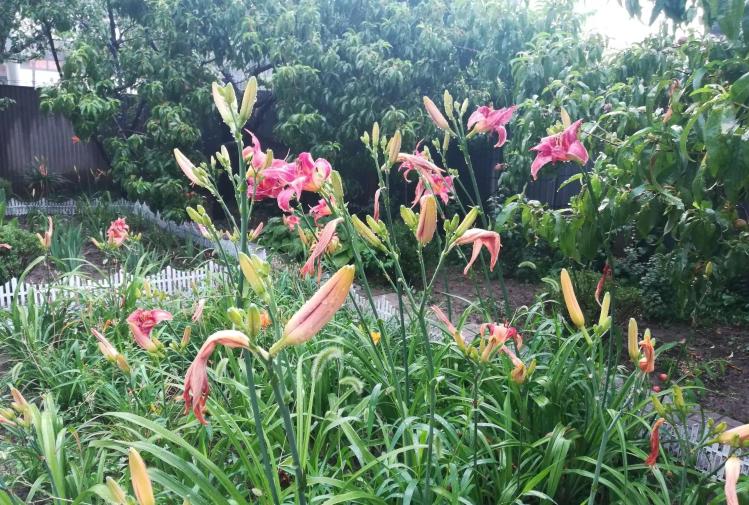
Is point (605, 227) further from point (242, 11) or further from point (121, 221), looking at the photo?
point (242, 11)

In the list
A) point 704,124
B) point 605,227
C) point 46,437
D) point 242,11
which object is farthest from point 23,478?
point 242,11

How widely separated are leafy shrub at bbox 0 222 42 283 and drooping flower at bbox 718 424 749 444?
4647 millimetres

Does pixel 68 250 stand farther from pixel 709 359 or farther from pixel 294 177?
pixel 709 359

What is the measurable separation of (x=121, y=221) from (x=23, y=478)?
1.75 m

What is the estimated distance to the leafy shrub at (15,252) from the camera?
4435 mm

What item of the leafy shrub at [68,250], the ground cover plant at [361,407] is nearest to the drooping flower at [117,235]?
the ground cover plant at [361,407]

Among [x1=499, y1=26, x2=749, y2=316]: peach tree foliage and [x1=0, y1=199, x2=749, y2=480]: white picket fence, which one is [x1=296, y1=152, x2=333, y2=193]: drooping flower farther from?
[x1=499, y1=26, x2=749, y2=316]: peach tree foliage

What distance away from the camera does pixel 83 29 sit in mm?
6895

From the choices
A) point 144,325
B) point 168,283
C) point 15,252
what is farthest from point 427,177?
point 15,252

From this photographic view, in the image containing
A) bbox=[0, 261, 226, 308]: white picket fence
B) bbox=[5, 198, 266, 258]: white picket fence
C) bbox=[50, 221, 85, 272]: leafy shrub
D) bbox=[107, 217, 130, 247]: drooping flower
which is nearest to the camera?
bbox=[107, 217, 130, 247]: drooping flower

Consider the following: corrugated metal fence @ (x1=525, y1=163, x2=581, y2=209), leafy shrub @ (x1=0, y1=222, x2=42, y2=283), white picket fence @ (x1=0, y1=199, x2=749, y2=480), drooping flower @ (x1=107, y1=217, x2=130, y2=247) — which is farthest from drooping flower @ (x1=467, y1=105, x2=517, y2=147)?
corrugated metal fence @ (x1=525, y1=163, x2=581, y2=209)

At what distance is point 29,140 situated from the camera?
8.30 m

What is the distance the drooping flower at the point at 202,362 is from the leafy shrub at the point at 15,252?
4.21 m

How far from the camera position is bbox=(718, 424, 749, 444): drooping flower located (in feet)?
3.29
